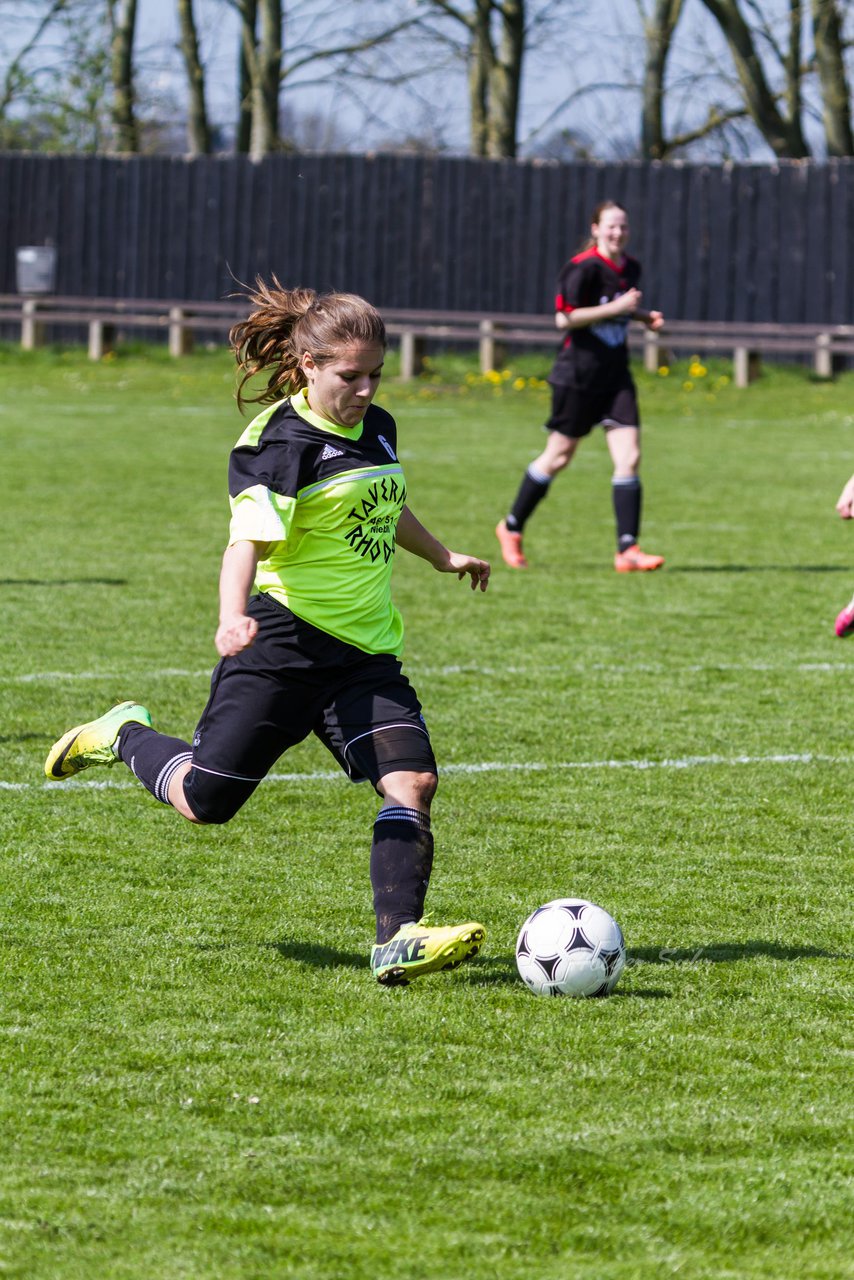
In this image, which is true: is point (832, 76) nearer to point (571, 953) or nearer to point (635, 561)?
point (635, 561)

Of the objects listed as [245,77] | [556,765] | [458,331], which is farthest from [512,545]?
[245,77]

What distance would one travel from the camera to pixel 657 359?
26719mm

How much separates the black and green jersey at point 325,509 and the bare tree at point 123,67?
3505 centimetres

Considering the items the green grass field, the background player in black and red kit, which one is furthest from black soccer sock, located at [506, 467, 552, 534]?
the green grass field

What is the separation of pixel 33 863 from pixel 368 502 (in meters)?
1.61

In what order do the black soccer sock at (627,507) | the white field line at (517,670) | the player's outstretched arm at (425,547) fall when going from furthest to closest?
the black soccer sock at (627,507) → the white field line at (517,670) → the player's outstretched arm at (425,547)

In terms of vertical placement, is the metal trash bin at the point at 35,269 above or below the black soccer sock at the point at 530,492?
above

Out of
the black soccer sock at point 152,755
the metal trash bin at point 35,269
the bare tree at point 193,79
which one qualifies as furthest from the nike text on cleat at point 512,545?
the bare tree at point 193,79

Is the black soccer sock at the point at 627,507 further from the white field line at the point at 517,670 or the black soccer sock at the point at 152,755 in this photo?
the black soccer sock at the point at 152,755

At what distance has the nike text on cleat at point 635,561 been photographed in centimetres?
1186

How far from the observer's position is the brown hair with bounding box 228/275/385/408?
4.67 metres

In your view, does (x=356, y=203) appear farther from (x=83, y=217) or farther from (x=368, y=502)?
(x=368, y=502)

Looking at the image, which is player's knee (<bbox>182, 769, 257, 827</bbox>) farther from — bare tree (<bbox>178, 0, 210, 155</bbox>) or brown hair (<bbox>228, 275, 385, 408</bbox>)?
bare tree (<bbox>178, 0, 210, 155</bbox>)

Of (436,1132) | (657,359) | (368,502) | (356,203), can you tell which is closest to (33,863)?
(368,502)
